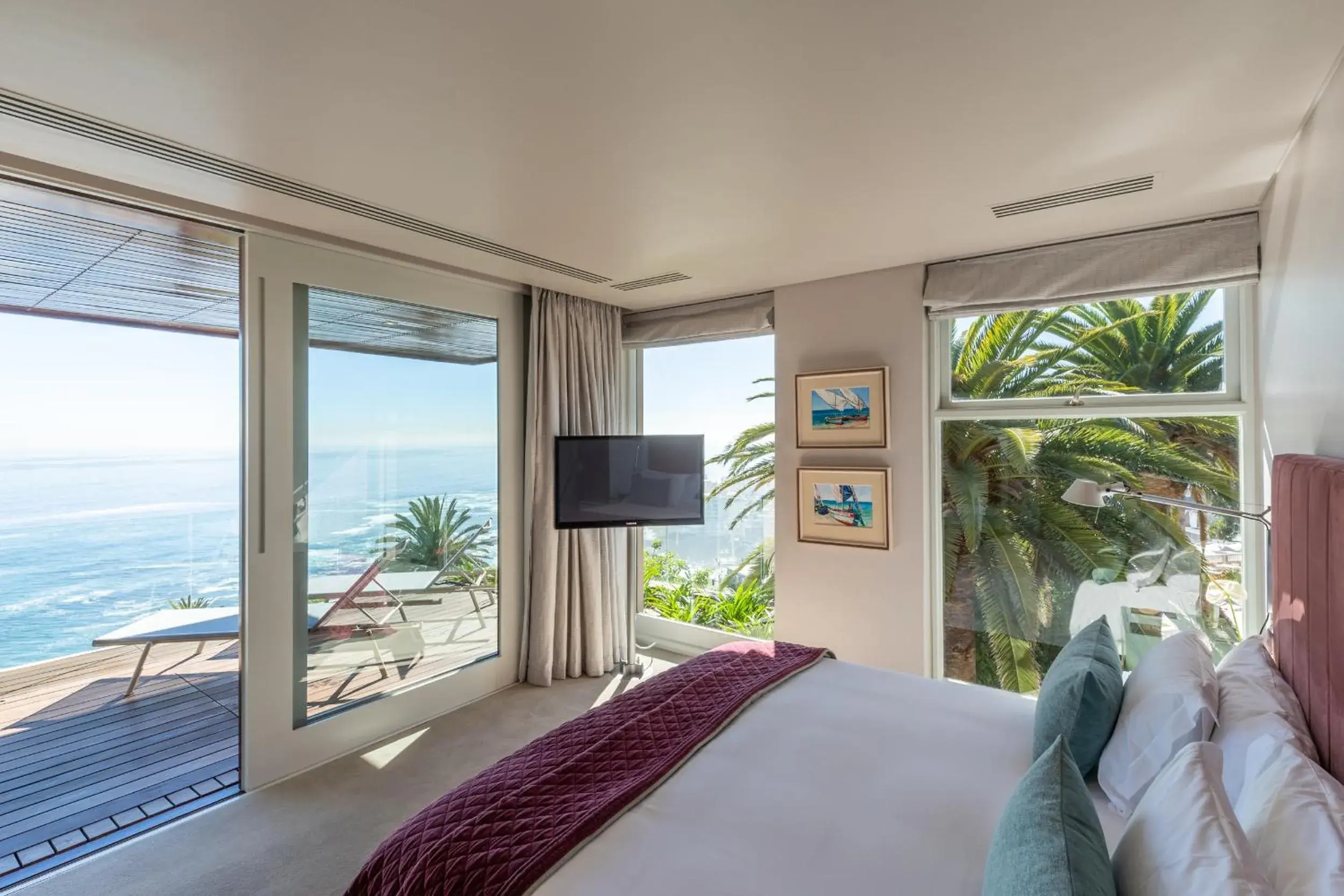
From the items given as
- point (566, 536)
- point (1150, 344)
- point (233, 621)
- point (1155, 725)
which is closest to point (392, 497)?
point (566, 536)

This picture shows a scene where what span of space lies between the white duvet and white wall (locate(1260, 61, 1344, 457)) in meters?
1.15

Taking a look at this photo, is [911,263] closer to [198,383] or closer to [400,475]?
[400,475]

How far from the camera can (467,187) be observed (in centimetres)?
219

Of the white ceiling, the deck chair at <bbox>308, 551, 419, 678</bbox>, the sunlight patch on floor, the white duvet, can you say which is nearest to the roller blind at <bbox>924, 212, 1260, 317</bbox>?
the white ceiling

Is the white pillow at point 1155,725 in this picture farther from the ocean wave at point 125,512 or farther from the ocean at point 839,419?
the ocean wave at point 125,512

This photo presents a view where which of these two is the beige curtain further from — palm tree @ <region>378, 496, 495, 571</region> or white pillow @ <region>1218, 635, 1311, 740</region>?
white pillow @ <region>1218, 635, 1311, 740</region>

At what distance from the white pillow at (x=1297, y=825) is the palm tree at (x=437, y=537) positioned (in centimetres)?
313

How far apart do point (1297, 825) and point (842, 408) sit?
2.51m

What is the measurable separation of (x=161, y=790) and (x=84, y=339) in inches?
102

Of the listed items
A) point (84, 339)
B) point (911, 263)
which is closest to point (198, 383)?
point (84, 339)

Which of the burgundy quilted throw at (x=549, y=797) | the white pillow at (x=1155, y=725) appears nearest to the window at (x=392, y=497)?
the burgundy quilted throw at (x=549, y=797)

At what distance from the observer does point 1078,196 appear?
2229mm

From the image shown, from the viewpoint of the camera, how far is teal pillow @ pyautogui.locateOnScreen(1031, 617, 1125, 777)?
1.51 meters

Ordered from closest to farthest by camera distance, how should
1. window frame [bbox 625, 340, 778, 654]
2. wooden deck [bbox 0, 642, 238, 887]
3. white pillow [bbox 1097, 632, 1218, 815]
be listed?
white pillow [bbox 1097, 632, 1218, 815] → wooden deck [bbox 0, 642, 238, 887] → window frame [bbox 625, 340, 778, 654]
